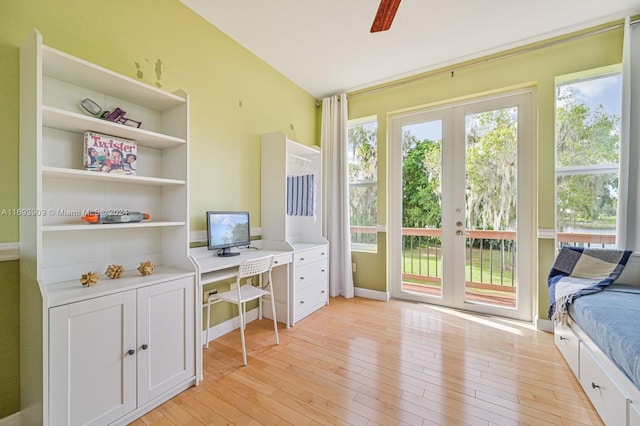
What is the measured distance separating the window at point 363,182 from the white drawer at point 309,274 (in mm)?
758

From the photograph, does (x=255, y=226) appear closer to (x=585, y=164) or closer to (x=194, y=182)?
(x=194, y=182)

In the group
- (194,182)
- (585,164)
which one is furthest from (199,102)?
(585,164)

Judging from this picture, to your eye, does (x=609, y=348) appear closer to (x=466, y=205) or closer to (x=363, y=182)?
(x=466, y=205)

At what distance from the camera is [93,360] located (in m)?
1.33

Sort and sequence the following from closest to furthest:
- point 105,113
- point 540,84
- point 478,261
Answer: point 105,113 → point 540,84 → point 478,261

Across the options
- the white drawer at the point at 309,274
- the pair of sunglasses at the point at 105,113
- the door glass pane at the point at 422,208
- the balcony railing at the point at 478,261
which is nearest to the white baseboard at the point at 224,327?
the white drawer at the point at 309,274

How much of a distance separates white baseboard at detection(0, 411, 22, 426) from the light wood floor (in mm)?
578

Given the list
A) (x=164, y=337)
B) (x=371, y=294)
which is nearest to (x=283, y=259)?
(x=164, y=337)

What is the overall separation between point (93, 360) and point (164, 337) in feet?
1.16

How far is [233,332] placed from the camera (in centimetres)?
258

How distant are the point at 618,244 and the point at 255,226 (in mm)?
3290

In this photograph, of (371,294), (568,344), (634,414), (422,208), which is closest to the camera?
(634,414)

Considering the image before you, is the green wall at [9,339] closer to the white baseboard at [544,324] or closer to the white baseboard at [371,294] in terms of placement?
the white baseboard at [371,294]

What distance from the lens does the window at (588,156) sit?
7.98 ft
